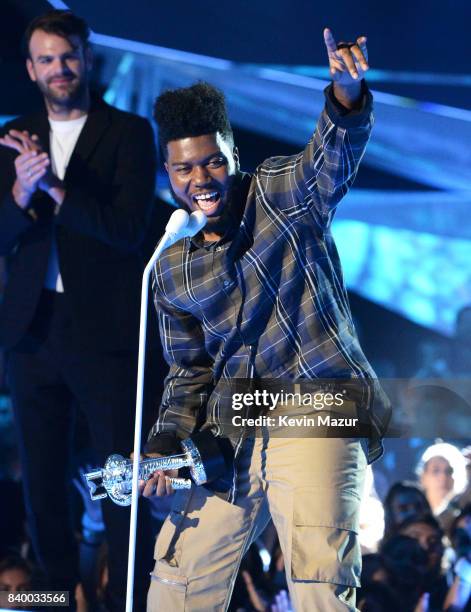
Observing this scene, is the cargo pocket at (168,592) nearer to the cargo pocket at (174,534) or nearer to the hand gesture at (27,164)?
the cargo pocket at (174,534)

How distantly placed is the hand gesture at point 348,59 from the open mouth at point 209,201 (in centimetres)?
48

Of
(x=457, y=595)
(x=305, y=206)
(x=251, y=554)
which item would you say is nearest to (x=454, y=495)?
(x=457, y=595)

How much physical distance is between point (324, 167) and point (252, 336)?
0.48 meters

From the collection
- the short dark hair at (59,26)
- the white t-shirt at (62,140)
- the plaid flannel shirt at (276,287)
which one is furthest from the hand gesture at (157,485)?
the short dark hair at (59,26)

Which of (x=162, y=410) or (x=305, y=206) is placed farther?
(x=162, y=410)

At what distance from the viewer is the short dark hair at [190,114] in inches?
94.9

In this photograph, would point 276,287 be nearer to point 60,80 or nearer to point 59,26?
point 60,80

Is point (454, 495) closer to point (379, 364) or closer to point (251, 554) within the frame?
point (379, 364)

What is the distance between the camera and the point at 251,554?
138 inches

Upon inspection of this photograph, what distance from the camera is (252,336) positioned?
2414 mm

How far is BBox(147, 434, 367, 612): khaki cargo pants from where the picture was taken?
2203 millimetres

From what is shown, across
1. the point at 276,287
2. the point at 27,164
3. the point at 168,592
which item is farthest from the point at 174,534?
the point at 27,164

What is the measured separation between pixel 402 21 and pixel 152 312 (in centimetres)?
137

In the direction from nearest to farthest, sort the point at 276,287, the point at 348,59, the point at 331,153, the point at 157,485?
the point at 348,59
the point at 331,153
the point at 157,485
the point at 276,287
